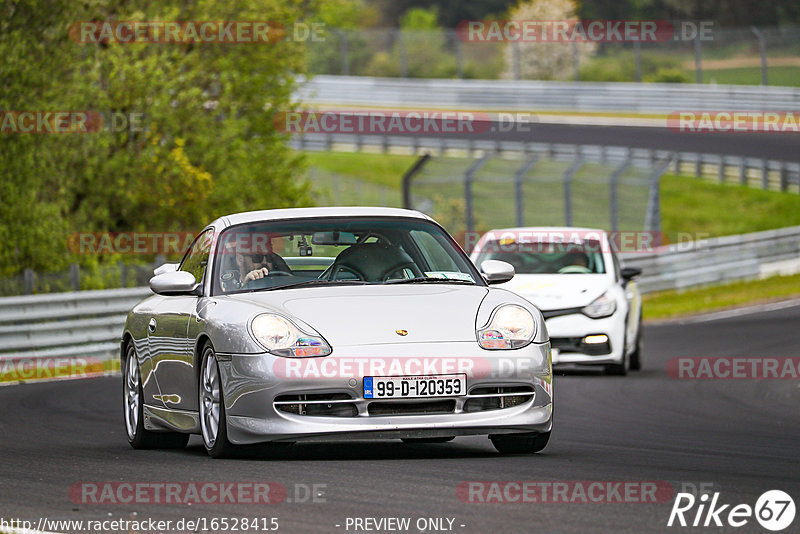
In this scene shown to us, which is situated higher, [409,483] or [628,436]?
[409,483]

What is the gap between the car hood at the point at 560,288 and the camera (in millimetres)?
16578

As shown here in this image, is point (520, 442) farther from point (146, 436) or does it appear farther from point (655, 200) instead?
point (655, 200)

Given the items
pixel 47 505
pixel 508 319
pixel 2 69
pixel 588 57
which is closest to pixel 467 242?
pixel 2 69

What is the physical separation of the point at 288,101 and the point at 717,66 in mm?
20565

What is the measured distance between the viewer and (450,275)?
9492 mm

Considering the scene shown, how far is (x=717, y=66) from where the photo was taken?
47562 mm

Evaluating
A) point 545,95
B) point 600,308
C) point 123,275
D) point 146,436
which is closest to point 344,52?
point 545,95

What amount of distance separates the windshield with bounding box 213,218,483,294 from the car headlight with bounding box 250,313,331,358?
0.70 meters

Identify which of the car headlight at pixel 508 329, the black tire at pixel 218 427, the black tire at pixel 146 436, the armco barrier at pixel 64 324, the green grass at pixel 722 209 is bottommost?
the green grass at pixel 722 209

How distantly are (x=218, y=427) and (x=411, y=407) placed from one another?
1.08m

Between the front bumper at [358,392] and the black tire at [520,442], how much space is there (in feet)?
1.37

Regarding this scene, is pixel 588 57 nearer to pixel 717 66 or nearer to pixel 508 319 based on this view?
pixel 717 66

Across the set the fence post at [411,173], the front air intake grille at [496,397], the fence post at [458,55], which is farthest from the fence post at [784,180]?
the front air intake grille at [496,397]

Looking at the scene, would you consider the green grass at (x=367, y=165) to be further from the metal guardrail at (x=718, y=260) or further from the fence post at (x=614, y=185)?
the fence post at (x=614, y=185)
